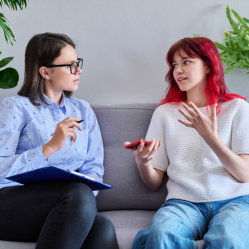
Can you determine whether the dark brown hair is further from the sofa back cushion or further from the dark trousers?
the dark trousers

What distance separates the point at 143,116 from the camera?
1890 mm

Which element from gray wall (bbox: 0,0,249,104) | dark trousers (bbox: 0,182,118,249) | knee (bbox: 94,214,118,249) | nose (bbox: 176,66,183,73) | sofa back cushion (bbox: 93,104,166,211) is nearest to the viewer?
dark trousers (bbox: 0,182,118,249)

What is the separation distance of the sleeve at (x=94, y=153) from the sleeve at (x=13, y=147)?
0.27 m

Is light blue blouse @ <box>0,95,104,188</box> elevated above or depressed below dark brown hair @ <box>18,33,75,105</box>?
below

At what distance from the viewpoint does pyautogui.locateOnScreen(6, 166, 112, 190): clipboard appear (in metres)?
1.28

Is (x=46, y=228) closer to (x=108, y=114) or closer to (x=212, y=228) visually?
(x=212, y=228)

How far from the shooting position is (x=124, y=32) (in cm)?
219

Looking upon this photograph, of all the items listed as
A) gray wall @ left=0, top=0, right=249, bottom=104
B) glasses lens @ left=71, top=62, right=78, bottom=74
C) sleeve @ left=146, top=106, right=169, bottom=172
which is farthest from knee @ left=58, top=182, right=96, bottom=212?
gray wall @ left=0, top=0, right=249, bottom=104

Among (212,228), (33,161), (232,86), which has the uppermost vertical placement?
(232,86)

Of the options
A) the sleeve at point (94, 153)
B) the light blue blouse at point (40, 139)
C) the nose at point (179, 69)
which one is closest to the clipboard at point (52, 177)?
the light blue blouse at point (40, 139)

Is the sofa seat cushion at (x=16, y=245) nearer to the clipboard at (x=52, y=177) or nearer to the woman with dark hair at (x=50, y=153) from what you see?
the woman with dark hair at (x=50, y=153)

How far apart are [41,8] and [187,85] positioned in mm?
1074

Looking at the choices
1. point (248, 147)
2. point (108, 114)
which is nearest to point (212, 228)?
point (248, 147)

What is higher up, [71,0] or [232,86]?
[71,0]
